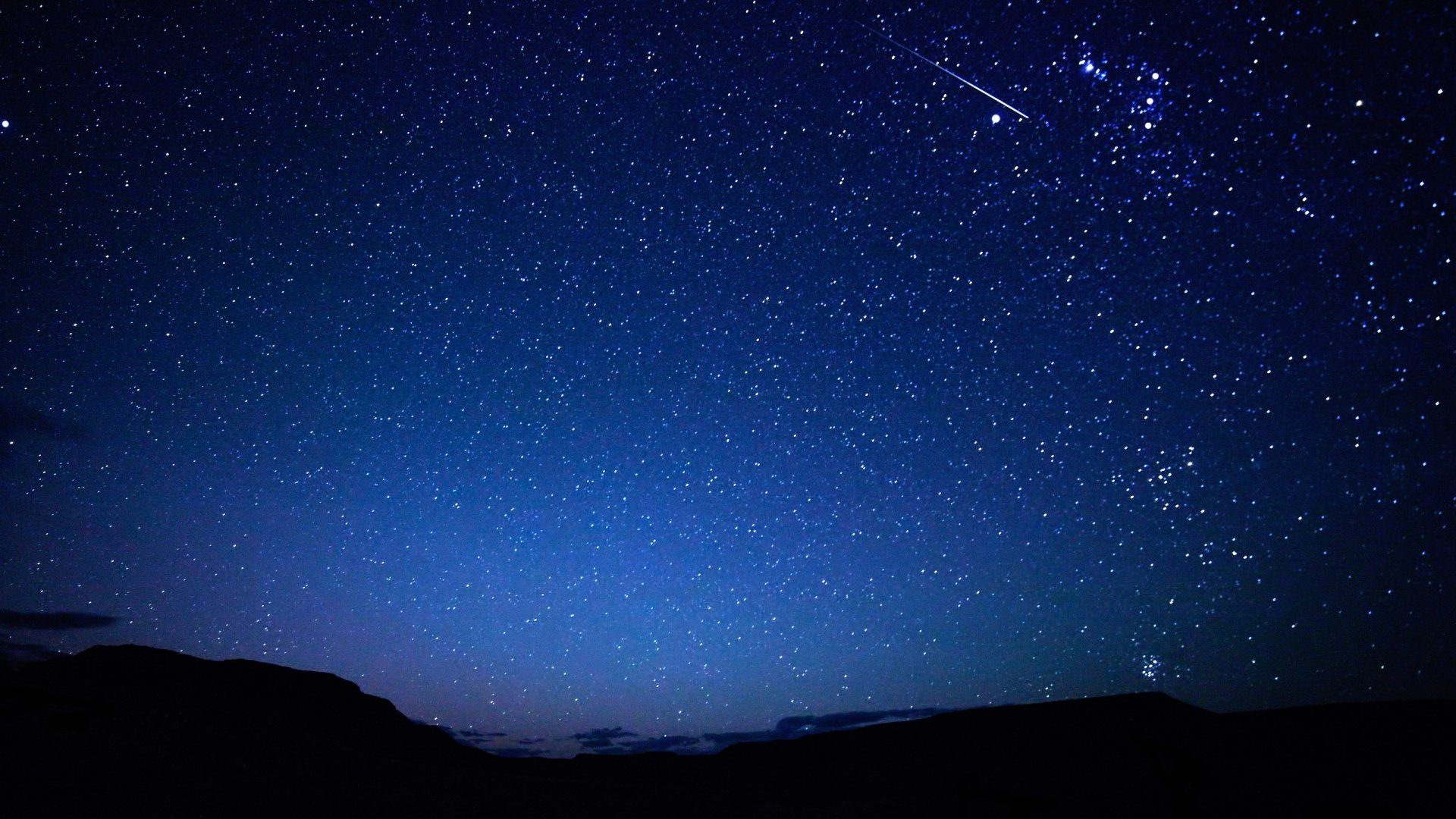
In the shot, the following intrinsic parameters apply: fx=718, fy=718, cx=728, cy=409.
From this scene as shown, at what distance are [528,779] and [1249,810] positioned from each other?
6636 centimetres

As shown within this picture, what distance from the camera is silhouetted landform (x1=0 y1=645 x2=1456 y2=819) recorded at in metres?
41.1

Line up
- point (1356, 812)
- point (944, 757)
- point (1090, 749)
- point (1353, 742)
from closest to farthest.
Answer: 1. point (1356, 812)
2. point (1353, 742)
3. point (1090, 749)
4. point (944, 757)

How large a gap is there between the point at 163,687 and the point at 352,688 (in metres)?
34.1

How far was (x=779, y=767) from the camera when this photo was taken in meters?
92.1

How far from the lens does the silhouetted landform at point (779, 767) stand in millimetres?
41094

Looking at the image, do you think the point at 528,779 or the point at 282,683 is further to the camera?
the point at 282,683

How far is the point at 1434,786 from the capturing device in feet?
183

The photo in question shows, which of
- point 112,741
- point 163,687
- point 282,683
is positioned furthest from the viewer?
point 282,683

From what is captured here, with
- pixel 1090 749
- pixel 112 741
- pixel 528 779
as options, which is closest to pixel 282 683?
pixel 528 779

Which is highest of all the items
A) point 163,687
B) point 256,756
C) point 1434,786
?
point 163,687

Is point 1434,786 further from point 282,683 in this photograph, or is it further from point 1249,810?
point 282,683

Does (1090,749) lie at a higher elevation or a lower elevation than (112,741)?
lower

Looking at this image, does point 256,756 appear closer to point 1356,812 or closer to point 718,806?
point 718,806

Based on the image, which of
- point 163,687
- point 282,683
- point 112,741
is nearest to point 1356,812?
point 112,741
